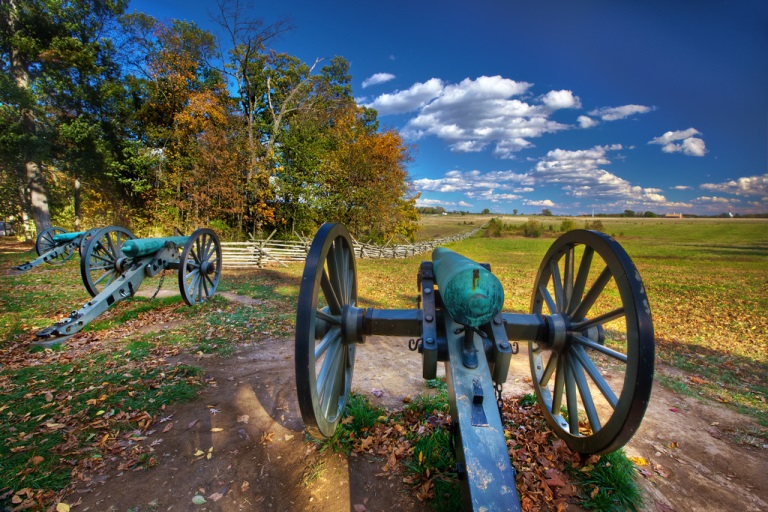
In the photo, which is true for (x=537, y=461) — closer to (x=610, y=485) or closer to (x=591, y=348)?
(x=610, y=485)

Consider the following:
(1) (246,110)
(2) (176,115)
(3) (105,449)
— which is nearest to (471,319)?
(3) (105,449)

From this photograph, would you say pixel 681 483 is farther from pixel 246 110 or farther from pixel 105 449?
pixel 246 110

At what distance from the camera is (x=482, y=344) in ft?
7.70

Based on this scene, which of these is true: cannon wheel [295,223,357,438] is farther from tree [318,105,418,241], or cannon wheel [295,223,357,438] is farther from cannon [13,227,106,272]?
tree [318,105,418,241]

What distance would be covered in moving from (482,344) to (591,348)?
1.07 meters

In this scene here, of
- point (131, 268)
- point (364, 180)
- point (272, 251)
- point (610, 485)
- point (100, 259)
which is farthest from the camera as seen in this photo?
point (364, 180)

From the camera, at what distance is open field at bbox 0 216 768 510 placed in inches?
119

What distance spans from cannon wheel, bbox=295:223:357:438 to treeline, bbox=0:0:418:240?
57.6 ft

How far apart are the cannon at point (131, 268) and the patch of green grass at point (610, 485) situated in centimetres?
659

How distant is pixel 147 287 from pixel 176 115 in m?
12.5

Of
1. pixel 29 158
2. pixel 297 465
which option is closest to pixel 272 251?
pixel 29 158

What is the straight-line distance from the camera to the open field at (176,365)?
9.94 ft

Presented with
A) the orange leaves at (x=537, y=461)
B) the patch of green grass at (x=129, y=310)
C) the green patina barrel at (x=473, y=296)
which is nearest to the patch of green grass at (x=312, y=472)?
the orange leaves at (x=537, y=461)

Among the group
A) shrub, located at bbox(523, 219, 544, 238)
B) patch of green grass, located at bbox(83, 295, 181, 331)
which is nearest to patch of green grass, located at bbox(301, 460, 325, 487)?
patch of green grass, located at bbox(83, 295, 181, 331)
